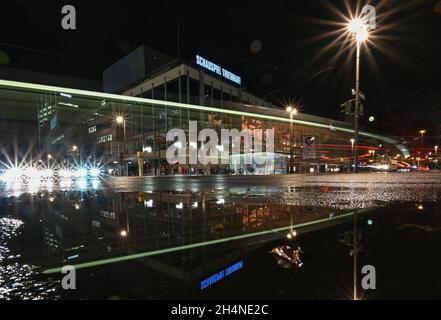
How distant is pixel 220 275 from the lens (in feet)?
5.14

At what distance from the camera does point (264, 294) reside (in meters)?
1.32

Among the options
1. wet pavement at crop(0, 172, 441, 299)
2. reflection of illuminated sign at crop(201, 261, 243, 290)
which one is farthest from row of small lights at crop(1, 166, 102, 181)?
reflection of illuminated sign at crop(201, 261, 243, 290)

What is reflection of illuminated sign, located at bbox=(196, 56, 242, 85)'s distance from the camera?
4327 cm

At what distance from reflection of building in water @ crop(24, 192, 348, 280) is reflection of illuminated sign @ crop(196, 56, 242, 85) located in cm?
4256

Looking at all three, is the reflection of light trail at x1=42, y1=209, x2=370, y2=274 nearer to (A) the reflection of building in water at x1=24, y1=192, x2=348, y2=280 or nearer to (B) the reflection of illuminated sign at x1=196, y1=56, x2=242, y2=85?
(A) the reflection of building in water at x1=24, y1=192, x2=348, y2=280

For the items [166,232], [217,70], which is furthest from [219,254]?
[217,70]

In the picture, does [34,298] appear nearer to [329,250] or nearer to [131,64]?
[329,250]

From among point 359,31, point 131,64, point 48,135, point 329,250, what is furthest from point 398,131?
point 48,135

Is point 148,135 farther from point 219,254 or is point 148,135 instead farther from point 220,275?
point 220,275

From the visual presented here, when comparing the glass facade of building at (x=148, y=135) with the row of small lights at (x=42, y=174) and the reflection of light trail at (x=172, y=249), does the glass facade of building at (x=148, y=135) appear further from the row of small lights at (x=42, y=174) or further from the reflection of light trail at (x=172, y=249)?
the reflection of light trail at (x=172, y=249)

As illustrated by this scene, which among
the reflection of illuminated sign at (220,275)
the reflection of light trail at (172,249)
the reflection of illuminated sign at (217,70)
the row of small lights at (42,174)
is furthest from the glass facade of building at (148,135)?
the reflection of illuminated sign at (220,275)

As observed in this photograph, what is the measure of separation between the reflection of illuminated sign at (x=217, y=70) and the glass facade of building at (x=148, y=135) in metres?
7.52

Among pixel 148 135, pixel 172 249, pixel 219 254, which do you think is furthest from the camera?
pixel 148 135

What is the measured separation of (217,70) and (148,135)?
17.5 m
